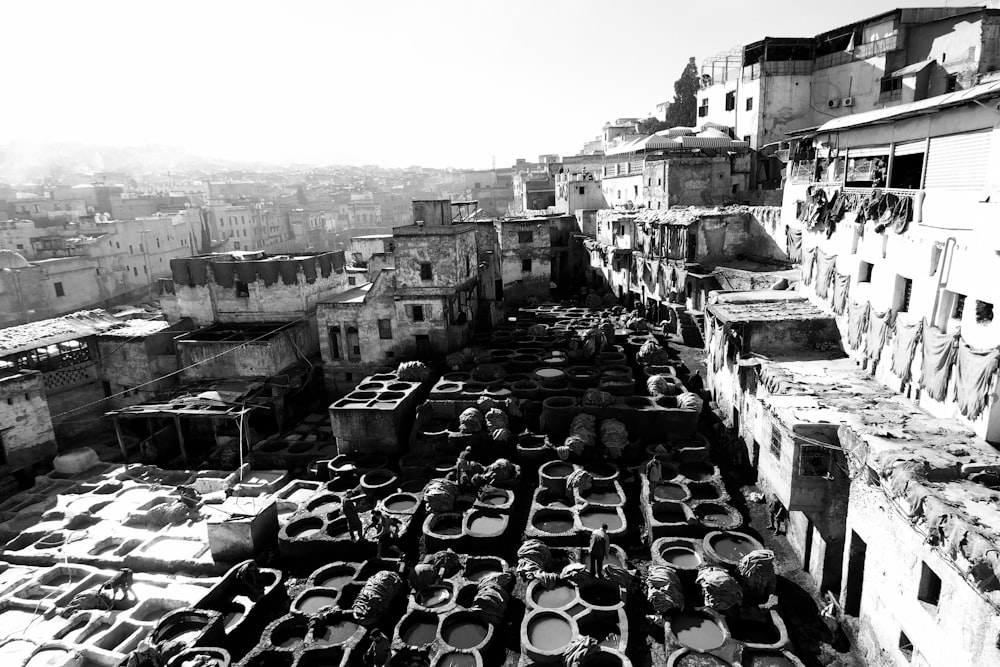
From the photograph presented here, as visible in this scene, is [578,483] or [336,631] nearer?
[336,631]

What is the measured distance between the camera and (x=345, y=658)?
13195 mm

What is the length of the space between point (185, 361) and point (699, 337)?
28.2 metres

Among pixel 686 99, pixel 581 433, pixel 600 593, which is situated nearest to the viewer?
pixel 600 593

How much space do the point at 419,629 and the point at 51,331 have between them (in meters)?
25.6

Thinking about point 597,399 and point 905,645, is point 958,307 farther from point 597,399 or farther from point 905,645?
point 597,399

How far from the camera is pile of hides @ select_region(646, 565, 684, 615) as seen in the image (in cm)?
1392

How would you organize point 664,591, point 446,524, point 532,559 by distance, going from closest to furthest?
point 664,591 < point 532,559 < point 446,524

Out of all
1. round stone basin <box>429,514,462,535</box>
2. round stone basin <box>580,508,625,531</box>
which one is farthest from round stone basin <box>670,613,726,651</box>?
round stone basin <box>429,514,462,535</box>

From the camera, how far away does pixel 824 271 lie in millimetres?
21875

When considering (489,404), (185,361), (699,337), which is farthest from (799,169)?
(185,361)

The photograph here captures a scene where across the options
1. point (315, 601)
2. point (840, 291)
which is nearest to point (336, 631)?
point (315, 601)

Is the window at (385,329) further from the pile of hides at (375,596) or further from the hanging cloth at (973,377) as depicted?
the hanging cloth at (973,377)

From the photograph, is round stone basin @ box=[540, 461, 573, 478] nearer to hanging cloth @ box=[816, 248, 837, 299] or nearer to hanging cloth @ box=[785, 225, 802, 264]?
hanging cloth @ box=[816, 248, 837, 299]

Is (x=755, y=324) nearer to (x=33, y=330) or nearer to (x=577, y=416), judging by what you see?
(x=577, y=416)
